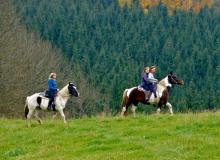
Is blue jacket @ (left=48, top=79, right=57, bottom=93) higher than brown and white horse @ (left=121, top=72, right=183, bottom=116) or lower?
higher

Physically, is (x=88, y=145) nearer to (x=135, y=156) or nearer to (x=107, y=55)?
(x=135, y=156)

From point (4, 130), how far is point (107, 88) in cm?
9399

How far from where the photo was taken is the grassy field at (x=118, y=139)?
1838 centimetres

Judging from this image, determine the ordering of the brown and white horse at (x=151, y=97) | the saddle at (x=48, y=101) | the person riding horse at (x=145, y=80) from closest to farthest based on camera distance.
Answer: the saddle at (x=48, y=101), the person riding horse at (x=145, y=80), the brown and white horse at (x=151, y=97)

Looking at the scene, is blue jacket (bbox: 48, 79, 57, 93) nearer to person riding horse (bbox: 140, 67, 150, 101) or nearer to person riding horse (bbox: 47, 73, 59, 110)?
person riding horse (bbox: 47, 73, 59, 110)

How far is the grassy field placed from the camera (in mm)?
18375

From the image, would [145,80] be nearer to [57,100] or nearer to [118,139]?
[57,100]

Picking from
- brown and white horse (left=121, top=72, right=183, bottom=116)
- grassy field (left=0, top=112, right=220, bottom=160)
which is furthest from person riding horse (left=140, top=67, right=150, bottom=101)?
grassy field (left=0, top=112, right=220, bottom=160)

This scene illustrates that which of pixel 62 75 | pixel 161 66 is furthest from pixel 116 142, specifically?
pixel 161 66

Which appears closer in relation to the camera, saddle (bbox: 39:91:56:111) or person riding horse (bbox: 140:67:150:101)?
saddle (bbox: 39:91:56:111)

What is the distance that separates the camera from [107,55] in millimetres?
178250

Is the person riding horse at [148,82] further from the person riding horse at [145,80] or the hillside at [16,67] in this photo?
the hillside at [16,67]

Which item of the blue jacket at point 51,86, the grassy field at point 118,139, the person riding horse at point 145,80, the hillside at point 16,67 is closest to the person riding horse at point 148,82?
the person riding horse at point 145,80

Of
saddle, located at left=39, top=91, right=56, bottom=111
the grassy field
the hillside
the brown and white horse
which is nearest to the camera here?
the grassy field
